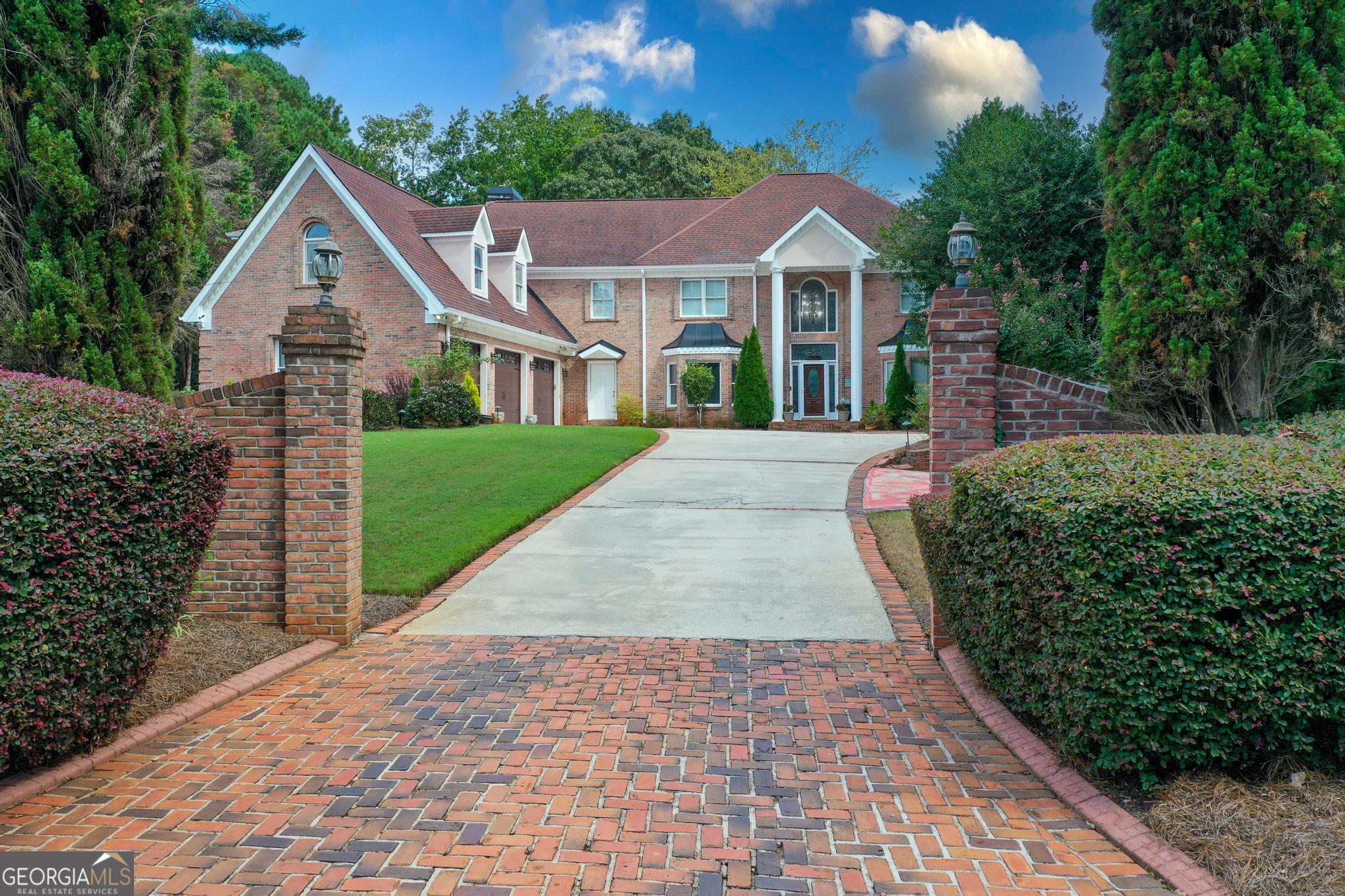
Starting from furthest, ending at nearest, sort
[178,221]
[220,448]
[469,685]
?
1. [178,221]
2. [469,685]
3. [220,448]

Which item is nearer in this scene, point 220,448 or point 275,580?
point 220,448

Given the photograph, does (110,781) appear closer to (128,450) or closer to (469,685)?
(128,450)

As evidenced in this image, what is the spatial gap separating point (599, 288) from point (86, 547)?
26524mm

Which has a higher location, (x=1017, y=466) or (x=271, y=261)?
(x=271, y=261)

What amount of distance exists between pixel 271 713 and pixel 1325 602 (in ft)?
16.5

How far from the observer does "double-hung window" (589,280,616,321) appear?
95.6ft

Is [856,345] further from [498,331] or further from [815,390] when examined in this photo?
[498,331]

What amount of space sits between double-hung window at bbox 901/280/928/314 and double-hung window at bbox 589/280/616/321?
995cm

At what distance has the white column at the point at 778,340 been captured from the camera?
2733 centimetres

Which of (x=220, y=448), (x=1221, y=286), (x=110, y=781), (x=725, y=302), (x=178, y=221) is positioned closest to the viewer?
(x=110, y=781)

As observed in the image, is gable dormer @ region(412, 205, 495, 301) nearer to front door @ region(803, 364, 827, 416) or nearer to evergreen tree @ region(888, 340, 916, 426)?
front door @ region(803, 364, 827, 416)

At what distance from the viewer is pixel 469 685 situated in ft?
16.4

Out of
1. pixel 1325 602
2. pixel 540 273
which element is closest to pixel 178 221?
pixel 1325 602

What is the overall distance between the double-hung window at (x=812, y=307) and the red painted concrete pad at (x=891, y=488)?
13881 mm
